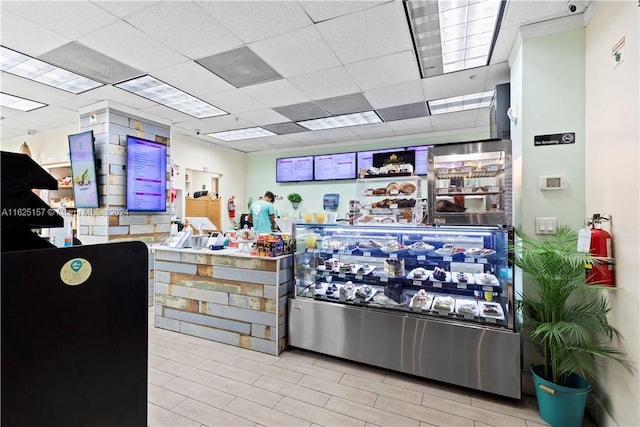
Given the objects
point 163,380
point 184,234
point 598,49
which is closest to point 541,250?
point 598,49

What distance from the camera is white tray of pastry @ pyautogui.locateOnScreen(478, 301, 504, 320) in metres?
2.45

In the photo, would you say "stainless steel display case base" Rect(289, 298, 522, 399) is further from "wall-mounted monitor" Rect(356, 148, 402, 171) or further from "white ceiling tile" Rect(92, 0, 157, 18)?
"wall-mounted monitor" Rect(356, 148, 402, 171)

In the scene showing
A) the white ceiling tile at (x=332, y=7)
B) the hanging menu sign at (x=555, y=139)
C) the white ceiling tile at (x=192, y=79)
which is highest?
the white ceiling tile at (x=332, y=7)

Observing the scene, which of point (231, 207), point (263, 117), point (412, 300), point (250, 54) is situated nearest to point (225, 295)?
point (412, 300)

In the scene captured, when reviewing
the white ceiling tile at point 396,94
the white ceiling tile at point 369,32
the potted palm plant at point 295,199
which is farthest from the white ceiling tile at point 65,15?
the potted palm plant at point 295,199

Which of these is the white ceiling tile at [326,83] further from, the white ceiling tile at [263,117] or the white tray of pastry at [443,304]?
the white tray of pastry at [443,304]

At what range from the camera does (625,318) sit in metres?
1.88

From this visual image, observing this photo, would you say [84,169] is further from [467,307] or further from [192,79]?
[467,307]

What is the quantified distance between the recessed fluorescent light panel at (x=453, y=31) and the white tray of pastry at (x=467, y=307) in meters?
2.36

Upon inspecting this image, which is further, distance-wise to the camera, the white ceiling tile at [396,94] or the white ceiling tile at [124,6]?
the white ceiling tile at [396,94]

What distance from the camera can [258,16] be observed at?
2.45 meters

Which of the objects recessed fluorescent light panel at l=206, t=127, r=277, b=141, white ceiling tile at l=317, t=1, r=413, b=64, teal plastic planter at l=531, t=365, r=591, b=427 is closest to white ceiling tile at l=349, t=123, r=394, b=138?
recessed fluorescent light panel at l=206, t=127, r=277, b=141

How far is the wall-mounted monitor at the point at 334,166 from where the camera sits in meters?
6.46

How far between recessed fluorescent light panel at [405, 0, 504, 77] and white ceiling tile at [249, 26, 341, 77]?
0.83m
